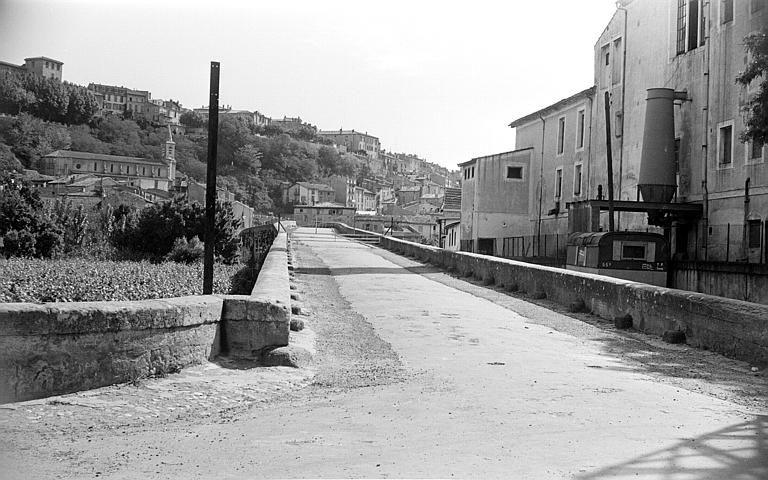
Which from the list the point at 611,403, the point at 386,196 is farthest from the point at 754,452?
the point at 386,196

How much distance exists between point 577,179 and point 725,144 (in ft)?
45.7

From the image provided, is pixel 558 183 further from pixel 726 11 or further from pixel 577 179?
pixel 726 11

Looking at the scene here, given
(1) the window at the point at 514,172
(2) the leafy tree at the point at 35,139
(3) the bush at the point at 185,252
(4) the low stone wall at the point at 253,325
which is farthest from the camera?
(2) the leafy tree at the point at 35,139

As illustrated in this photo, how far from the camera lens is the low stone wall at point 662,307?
9242 mm

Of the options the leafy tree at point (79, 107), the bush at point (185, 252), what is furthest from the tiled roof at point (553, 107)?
the leafy tree at point (79, 107)

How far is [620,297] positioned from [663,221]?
17838 mm

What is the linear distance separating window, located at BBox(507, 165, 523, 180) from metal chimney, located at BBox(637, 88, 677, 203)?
1785 cm

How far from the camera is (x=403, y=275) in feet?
79.3

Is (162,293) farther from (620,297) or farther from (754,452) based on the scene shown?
(754,452)

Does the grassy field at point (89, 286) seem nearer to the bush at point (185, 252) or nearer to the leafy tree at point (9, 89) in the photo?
the leafy tree at point (9, 89)

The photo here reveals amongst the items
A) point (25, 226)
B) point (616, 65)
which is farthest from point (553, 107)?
point (25, 226)

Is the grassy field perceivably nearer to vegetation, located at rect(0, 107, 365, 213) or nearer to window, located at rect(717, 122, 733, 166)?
window, located at rect(717, 122, 733, 166)

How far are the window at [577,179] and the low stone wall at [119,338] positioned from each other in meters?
34.8

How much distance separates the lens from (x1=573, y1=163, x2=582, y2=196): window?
41094 mm
